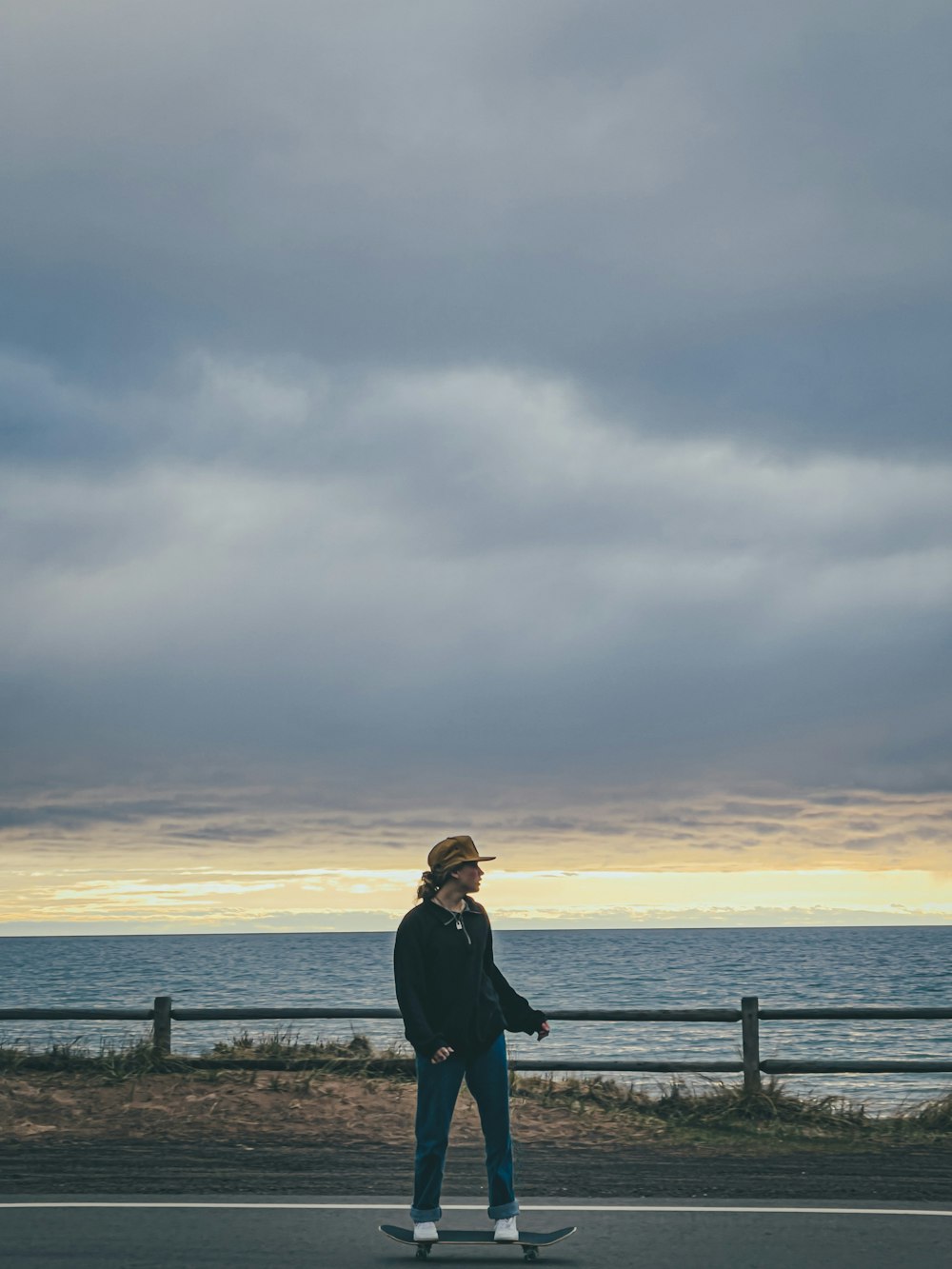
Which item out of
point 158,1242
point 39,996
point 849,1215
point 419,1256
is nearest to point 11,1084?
point 158,1242

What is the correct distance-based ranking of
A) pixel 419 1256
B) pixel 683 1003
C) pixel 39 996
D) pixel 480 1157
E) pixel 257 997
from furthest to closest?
1. pixel 39 996
2. pixel 257 997
3. pixel 683 1003
4. pixel 480 1157
5. pixel 419 1256

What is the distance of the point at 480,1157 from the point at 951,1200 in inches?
130

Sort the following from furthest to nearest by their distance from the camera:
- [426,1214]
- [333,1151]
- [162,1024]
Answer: [162,1024] < [333,1151] < [426,1214]

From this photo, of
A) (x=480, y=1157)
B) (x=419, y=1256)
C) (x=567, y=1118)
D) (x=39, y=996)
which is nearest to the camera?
(x=419, y=1256)

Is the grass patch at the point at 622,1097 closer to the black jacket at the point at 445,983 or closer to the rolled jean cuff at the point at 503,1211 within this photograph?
the rolled jean cuff at the point at 503,1211

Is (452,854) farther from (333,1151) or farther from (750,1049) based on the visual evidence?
(750,1049)

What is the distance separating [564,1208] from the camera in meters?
7.68

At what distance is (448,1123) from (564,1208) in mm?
1645

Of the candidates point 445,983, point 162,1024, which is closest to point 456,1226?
point 445,983

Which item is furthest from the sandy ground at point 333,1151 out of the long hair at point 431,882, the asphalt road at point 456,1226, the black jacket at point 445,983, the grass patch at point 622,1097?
the long hair at point 431,882

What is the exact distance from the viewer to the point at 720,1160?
31.3ft

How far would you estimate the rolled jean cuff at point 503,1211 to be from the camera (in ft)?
21.3

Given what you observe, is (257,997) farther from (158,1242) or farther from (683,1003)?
(158,1242)

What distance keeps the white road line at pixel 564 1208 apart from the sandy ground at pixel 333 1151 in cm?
39
